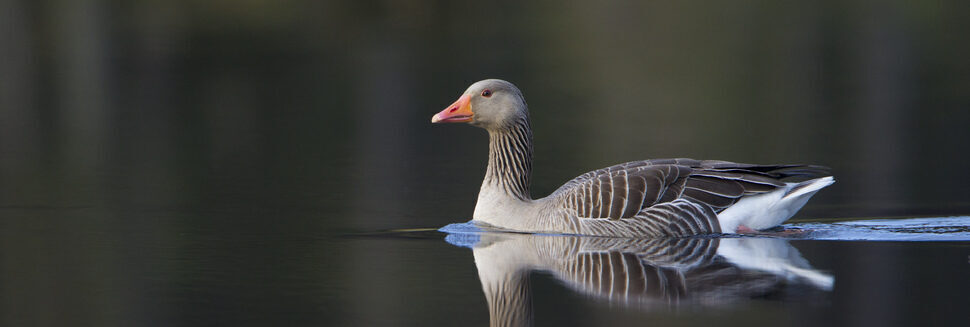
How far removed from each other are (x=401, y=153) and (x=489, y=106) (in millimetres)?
6020

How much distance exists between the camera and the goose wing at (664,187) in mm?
11000

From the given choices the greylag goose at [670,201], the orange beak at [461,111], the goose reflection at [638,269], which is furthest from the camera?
the orange beak at [461,111]

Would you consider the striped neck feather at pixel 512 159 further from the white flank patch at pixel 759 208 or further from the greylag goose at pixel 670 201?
the white flank patch at pixel 759 208

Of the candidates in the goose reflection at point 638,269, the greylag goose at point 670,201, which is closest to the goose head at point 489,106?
the greylag goose at point 670,201

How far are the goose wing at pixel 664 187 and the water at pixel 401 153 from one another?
503 millimetres

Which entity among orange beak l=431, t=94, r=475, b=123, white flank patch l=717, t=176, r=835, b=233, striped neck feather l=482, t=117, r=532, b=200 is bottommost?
white flank patch l=717, t=176, r=835, b=233

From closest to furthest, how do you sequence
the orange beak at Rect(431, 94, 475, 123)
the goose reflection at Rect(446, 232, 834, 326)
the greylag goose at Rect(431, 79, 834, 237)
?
1. the goose reflection at Rect(446, 232, 834, 326)
2. the greylag goose at Rect(431, 79, 834, 237)
3. the orange beak at Rect(431, 94, 475, 123)

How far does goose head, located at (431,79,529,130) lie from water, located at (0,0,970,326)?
1.00 meters

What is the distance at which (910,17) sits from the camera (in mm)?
42875

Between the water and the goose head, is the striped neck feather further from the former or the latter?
the water

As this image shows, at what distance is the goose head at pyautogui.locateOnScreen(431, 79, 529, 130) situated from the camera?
1189 cm

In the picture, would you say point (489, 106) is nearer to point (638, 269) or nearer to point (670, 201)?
point (670, 201)

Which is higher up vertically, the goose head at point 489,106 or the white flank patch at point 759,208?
the goose head at point 489,106

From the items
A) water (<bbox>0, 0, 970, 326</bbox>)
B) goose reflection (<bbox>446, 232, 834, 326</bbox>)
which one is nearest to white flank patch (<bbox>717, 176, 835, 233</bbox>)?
water (<bbox>0, 0, 970, 326</bbox>)
